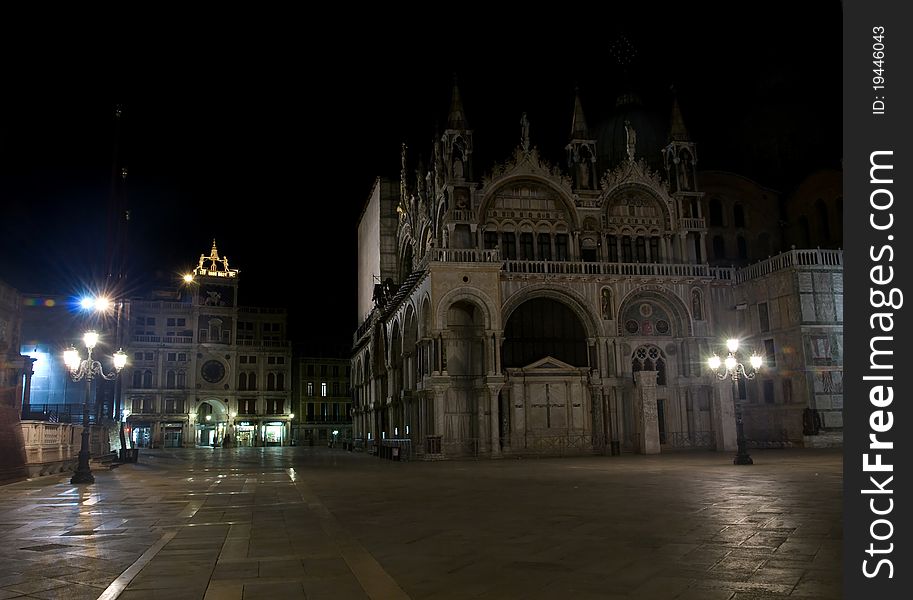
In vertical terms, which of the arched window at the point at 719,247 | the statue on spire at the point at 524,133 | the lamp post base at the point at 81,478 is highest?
the statue on spire at the point at 524,133

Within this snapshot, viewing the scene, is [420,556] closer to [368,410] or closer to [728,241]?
[728,241]

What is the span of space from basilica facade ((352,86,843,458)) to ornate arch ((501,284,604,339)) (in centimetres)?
9

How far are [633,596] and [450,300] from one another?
108ft

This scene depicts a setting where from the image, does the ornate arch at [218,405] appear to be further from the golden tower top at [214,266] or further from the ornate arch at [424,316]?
the ornate arch at [424,316]

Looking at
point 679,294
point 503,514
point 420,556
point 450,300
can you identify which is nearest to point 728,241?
point 679,294

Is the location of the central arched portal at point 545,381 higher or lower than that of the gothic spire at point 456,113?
lower

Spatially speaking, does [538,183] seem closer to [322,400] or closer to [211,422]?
[211,422]

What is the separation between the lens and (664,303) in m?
44.8

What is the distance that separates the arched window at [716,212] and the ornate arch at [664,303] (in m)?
11.2

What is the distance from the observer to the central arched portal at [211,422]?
295 ft

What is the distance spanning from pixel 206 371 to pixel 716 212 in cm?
6755

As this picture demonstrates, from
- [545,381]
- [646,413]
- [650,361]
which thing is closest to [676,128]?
[650,361]

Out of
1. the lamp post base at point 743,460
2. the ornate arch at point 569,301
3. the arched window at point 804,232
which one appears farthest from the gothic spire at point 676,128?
the lamp post base at point 743,460

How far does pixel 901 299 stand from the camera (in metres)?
5.14
